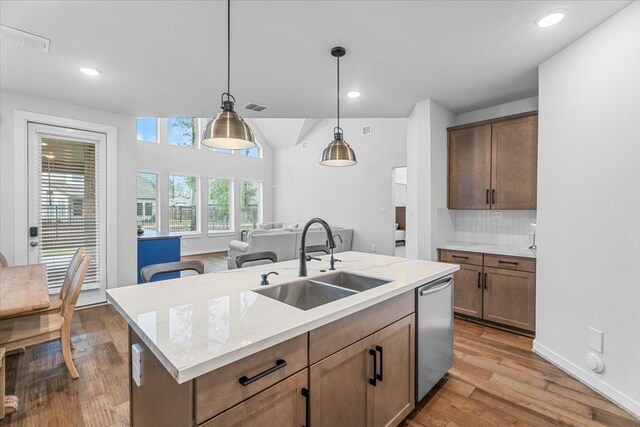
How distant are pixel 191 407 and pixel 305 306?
1024 mm

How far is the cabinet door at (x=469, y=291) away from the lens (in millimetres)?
3406

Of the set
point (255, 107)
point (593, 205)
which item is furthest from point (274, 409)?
point (255, 107)

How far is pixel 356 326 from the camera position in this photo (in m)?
1.43

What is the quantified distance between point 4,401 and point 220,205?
25.1 ft

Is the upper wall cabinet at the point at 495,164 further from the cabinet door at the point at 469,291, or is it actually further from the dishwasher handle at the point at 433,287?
the dishwasher handle at the point at 433,287

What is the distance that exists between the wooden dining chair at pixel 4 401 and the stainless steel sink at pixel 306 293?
1624 millimetres

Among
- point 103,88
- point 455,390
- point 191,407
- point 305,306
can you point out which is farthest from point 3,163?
point 455,390

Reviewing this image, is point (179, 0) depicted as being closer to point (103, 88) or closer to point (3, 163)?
point (103, 88)

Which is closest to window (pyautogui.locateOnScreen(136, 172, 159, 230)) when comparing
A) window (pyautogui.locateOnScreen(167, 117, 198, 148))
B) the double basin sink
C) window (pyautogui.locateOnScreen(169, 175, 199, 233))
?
window (pyautogui.locateOnScreen(169, 175, 199, 233))

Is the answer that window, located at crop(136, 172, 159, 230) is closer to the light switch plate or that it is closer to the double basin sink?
the double basin sink

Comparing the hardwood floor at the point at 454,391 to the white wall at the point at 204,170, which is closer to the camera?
the hardwood floor at the point at 454,391

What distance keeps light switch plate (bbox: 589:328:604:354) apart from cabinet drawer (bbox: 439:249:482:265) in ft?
3.96

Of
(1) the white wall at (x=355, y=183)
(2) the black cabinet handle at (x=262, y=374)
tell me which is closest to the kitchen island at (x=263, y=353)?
(2) the black cabinet handle at (x=262, y=374)

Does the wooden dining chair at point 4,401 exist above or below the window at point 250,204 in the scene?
below
